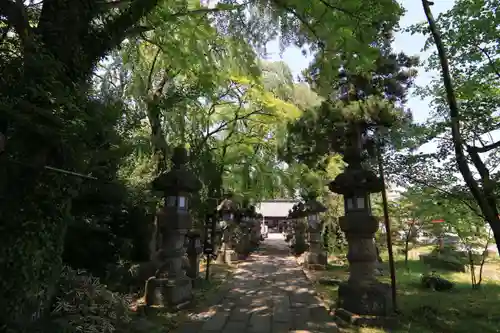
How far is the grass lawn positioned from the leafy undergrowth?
2.59m

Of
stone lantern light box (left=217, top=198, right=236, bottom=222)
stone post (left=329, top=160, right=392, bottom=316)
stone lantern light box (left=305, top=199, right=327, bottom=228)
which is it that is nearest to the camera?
stone post (left=329, top=160, right=392, bottom=316)

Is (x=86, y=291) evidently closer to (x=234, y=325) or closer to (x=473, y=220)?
(x=234, y=325)

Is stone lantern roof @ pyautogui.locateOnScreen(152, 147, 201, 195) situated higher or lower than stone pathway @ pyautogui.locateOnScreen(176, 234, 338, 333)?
higher

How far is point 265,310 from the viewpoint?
20.0 feet

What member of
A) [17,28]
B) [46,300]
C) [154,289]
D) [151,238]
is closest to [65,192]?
[46,300]

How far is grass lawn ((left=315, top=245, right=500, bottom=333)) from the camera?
498 cm

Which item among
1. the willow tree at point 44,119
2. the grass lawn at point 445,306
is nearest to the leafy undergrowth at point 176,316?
the willow tree at point 44,119

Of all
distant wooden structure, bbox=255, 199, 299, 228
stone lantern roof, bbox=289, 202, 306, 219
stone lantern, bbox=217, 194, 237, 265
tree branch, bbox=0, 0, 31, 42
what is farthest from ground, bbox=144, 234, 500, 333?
distant wooden structure, bbox=255, 199, 299, 228

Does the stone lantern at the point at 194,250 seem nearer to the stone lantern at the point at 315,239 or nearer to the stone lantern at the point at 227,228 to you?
the stone lantern at the point at 227,228

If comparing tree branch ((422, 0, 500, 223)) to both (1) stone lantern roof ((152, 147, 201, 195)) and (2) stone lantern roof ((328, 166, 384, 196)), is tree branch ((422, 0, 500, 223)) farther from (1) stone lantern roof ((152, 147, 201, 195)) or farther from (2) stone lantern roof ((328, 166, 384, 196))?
(1) stone lantern roof ((152, 147, 201, 195))

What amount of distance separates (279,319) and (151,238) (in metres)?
4.41

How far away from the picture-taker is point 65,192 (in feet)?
11.8

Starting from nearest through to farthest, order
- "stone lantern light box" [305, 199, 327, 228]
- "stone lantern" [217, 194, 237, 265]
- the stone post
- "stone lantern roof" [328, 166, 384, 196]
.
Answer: the stone post, "stone lantern roof" [328, 166, 384, 196], "stone lantern light box" [305, 199, 327, 228], "stone lantern" [217, 194, 237, 265]

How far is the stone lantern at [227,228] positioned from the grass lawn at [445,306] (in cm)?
441
